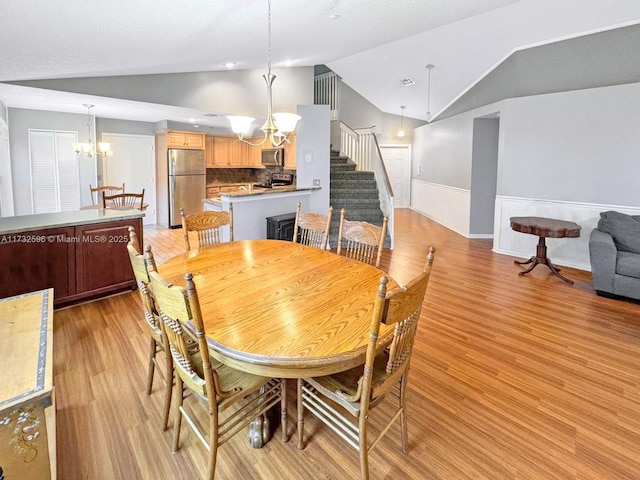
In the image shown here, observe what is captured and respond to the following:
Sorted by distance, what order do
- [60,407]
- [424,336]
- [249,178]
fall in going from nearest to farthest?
[60,407]
[424,336]
[249,178]

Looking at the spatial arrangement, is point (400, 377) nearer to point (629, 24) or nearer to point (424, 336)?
point (424, 336)

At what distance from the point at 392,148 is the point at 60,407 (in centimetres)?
979

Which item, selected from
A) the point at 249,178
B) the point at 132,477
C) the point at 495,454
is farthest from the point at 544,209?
the point at 249,178

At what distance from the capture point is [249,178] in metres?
9.50

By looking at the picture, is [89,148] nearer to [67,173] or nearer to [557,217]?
[67,173]

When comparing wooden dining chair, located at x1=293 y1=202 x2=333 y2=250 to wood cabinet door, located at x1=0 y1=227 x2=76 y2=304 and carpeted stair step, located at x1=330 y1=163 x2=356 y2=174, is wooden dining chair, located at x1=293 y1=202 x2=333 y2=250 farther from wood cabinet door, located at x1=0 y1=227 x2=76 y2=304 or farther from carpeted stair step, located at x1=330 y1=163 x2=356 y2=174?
carpeted stair step, located at x1=330 y1=163 x2=356 y2=174

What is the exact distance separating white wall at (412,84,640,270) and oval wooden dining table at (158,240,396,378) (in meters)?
4.24

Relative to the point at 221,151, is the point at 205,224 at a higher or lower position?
lower

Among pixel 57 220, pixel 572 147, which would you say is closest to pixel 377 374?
pixel 57 220

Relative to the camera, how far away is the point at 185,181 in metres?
7.77

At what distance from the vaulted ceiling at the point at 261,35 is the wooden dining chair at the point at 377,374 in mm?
2625

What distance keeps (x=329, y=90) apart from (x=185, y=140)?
401 cm

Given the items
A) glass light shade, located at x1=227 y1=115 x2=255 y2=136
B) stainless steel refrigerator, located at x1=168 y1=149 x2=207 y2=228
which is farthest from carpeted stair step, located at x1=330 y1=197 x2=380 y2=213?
glass light shade, located at x1=227 y1=115 x2=255 y2=136

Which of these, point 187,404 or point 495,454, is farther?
point 187,404
